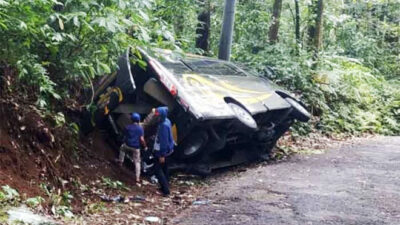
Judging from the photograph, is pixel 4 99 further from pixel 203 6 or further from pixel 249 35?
pixel 249 35

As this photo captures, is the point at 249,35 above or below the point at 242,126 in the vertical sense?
above

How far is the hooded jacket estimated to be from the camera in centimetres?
768

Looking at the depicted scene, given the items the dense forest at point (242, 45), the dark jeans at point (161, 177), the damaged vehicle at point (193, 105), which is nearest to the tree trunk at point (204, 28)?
the dense forest at point (242, 45)

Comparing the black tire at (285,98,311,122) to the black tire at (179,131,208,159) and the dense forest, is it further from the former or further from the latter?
the black tire at (179,131,208,159)

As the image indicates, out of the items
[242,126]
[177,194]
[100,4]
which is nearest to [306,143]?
[242,126]

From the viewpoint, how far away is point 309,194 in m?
7.34

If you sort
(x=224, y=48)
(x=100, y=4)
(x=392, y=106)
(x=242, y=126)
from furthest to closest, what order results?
Answer: 1. (x=392, y=106)
2. (x=224, y=48)
3. (x=242, y=126)
4. (x=100, y=4)

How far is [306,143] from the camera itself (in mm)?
12906

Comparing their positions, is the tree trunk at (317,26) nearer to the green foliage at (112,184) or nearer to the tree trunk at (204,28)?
the tree trunk at (204,28)

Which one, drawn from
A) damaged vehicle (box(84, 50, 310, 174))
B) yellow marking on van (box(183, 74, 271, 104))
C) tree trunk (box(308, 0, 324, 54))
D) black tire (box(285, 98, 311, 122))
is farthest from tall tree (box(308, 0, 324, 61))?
yellow marking on van (box(183, 74, 271, 104))

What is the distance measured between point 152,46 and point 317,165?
4.64m

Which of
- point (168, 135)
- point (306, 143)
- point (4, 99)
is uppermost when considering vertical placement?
point (4, 99)

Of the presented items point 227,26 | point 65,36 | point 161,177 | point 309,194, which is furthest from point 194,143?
point 227,26

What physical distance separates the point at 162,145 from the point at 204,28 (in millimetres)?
7898
